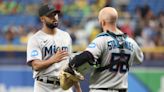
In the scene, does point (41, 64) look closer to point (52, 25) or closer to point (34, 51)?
point (34, 51)

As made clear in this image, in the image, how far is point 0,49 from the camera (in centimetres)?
1450

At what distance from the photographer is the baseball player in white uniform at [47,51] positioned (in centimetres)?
839

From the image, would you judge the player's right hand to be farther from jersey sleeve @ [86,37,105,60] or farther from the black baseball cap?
jersey sleeve @ [86,37,105,60]

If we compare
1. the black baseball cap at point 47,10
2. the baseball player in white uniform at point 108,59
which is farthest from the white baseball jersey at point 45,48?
the baseball player in white uniform at point 108,59

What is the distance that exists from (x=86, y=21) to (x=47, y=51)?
8345 mm

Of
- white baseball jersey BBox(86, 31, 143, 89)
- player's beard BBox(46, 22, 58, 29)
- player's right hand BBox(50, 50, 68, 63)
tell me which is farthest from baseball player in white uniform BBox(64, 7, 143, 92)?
player's beard BBox(46, 22, 58, 29)

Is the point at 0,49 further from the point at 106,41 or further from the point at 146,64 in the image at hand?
the point at 106,41

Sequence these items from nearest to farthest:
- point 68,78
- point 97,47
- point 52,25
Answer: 1. point 97,47
2. point 68,78
3. point 52,25

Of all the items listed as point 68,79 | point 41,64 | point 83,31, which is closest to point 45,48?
point 41,64

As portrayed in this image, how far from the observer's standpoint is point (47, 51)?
8461 millimetres

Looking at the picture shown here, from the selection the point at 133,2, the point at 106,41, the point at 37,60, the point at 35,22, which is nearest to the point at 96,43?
the point at 106,41

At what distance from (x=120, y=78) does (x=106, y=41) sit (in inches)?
20.3

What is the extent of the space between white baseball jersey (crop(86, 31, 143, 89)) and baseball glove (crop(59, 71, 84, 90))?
0.20m

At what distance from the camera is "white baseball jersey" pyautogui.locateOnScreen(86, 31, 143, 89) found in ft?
24.0
